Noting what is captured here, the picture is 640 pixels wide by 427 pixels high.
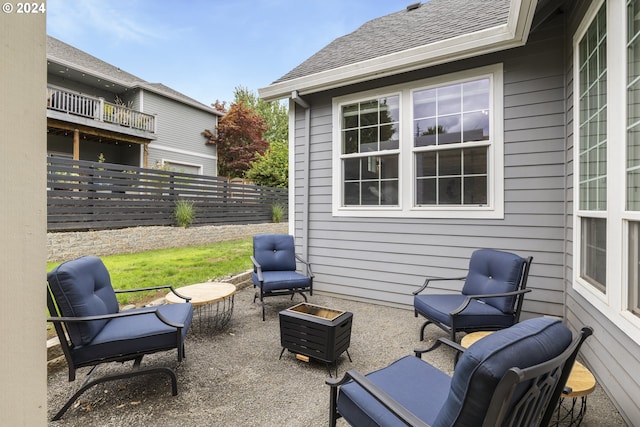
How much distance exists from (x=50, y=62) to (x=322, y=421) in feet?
41.5

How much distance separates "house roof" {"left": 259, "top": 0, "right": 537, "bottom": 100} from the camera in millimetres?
3365

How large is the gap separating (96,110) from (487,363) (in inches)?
487

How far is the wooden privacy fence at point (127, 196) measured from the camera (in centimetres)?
611

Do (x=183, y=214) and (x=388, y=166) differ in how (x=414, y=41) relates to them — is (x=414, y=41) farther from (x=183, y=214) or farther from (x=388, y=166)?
(x=183, y=214)

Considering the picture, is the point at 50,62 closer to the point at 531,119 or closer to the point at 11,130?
the point at 11,130

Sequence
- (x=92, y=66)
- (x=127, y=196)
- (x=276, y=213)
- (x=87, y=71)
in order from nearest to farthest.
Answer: (x=127, y=196) → (x=87, y=71) → (x=92, y=66) → (x=276, y=213)

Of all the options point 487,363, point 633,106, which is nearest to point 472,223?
point 633,106

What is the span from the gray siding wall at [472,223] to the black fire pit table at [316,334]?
1.80 meters

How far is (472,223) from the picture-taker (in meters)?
3.82

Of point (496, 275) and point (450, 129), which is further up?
point (450, 129)

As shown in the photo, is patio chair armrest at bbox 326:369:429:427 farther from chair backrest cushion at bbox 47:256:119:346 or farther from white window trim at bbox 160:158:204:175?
white window trim at bbox 160:158:204:175

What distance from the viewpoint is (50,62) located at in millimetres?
9359

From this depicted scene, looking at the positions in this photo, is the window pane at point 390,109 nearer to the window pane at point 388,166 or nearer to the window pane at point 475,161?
the window pane at point 388,166

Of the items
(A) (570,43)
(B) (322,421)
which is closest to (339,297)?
(B) (322,421)
